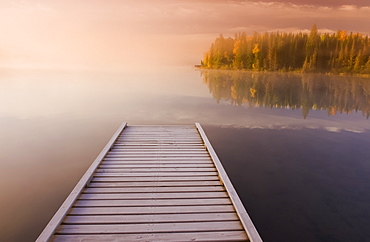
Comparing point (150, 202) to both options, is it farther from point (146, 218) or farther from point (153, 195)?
point (146, 218)

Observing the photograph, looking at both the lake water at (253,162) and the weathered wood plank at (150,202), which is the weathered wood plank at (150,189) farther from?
the lake water at (253,162)

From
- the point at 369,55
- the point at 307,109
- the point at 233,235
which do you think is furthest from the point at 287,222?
the point at 369,55

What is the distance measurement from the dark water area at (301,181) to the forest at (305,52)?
82319 mm

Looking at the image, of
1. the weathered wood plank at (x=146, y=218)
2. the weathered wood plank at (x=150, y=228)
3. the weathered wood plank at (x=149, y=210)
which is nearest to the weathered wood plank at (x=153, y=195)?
the weathered wood plank at (x=149, y=210)

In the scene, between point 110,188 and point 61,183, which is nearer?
point 110,188

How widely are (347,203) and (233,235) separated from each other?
417 cm

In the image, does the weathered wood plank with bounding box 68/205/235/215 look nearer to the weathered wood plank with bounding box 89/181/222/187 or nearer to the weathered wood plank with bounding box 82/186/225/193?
the weathered wood plank with bounding box 82/186/225/193

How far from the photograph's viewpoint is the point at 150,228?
388 centimetres

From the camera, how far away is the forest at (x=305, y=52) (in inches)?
3356

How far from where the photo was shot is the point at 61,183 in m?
7.17

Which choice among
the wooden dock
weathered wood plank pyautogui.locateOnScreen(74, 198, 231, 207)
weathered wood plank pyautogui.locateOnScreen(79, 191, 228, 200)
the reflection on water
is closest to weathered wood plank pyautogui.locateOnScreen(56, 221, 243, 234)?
the wooden dock

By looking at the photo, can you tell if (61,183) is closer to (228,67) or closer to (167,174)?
(167,174)

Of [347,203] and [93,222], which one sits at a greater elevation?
[93,222]

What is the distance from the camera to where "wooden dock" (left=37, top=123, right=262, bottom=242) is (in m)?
3.75
